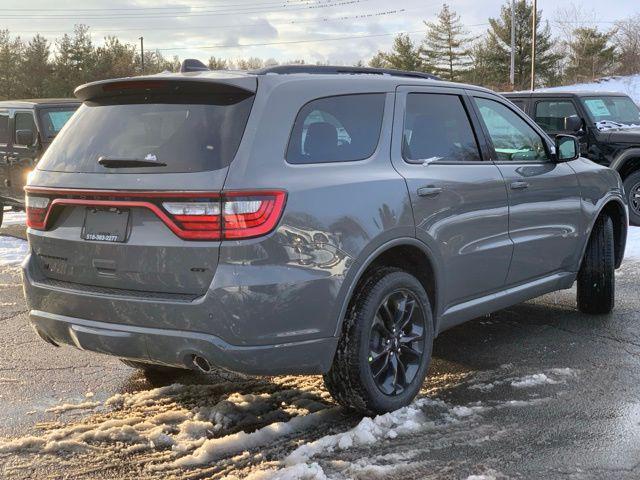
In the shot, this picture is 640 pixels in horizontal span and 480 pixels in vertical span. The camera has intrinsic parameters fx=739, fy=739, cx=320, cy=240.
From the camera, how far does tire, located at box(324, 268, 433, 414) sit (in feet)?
12.0

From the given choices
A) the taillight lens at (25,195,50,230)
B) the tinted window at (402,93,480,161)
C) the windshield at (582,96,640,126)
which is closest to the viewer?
the taillight lens at (25,195,50,230)

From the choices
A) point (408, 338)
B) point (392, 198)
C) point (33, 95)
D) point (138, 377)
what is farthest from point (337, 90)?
point (33, 95)

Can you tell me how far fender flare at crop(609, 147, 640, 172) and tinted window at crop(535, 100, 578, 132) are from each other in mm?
880

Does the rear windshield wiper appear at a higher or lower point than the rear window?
lower

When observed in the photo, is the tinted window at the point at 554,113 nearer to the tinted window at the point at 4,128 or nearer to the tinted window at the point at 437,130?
the tinted window at the point at 437,130

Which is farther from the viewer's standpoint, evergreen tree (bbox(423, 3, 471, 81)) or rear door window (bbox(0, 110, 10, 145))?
evergreen tree (bbox(423, 3, 471, 81))

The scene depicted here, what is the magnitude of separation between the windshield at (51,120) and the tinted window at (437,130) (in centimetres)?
683

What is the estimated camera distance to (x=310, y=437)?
363 cm

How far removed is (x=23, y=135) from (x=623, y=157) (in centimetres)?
808

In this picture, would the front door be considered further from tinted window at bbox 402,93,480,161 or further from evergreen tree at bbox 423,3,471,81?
evergreen tree at bbox 423,3,471,81

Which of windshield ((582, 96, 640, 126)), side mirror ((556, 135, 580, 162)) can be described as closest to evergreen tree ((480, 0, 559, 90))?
windshield ((582, 96, 640, 126))

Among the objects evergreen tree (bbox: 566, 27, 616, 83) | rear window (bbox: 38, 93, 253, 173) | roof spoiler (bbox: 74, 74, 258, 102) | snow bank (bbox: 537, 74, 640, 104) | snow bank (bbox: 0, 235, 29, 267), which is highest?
evergreen tree (bbox: 566, 27, 616, 83)

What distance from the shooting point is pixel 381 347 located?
3877mm

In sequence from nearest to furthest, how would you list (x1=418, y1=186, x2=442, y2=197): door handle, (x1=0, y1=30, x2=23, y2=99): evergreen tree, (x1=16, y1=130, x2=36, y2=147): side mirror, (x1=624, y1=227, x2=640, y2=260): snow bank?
(x1=418, y1=186, x2=442, y2=197): door handle → (x1=624, y1=227, x2=640, y2=260): snow bank → (x1=16, y1=130, x2=36, y2=147): side mirror → (x1=0, y1=30, x2=23, y2=99): evergreen tree
